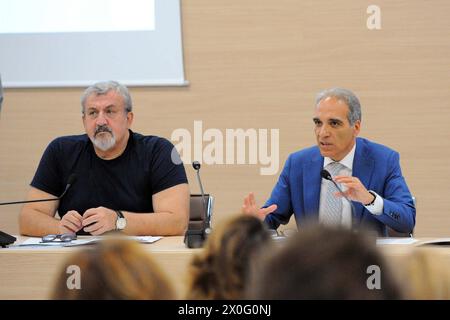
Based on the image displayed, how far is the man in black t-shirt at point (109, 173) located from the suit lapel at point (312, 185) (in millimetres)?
522

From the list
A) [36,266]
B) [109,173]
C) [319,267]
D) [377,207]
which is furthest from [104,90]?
[319,267]

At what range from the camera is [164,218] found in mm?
3117

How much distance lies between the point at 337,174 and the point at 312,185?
0.13m

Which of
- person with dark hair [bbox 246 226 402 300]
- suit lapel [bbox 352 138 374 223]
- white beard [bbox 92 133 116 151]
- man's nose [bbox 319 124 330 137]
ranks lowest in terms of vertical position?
suit lapel [bbox 352 138 374 223]

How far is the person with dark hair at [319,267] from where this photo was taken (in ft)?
2.34

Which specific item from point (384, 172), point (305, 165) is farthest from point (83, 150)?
point (384, 172)

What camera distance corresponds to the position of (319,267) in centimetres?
71

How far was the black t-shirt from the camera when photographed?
3305 millimetres

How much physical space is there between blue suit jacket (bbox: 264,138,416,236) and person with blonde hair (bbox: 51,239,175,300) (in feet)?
6.88

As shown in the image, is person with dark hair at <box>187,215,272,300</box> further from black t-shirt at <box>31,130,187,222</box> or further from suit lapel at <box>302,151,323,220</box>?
black t-shirt at <box>31,130,187,222</box>

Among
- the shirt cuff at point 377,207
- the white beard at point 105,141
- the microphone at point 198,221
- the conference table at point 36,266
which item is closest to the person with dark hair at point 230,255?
the conference table at point 36,266

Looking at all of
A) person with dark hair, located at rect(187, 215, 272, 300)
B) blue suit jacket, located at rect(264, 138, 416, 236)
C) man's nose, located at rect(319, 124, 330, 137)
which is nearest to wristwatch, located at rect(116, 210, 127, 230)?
blue suit jacket, located at rect(264, 138, 416, 236)

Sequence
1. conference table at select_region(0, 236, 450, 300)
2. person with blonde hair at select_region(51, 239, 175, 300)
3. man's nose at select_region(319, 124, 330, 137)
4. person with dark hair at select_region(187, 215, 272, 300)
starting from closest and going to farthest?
person with blonde hair at select_region(51, 239, 175, 300) < person with dark hair at select_region(187, 215, 272, 300) < conference table at select_region(0, 236, 450, 300) < man's nose at select_region(319, 124, 330, 137)

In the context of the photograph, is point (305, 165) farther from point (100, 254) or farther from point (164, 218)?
point (100, 254)
